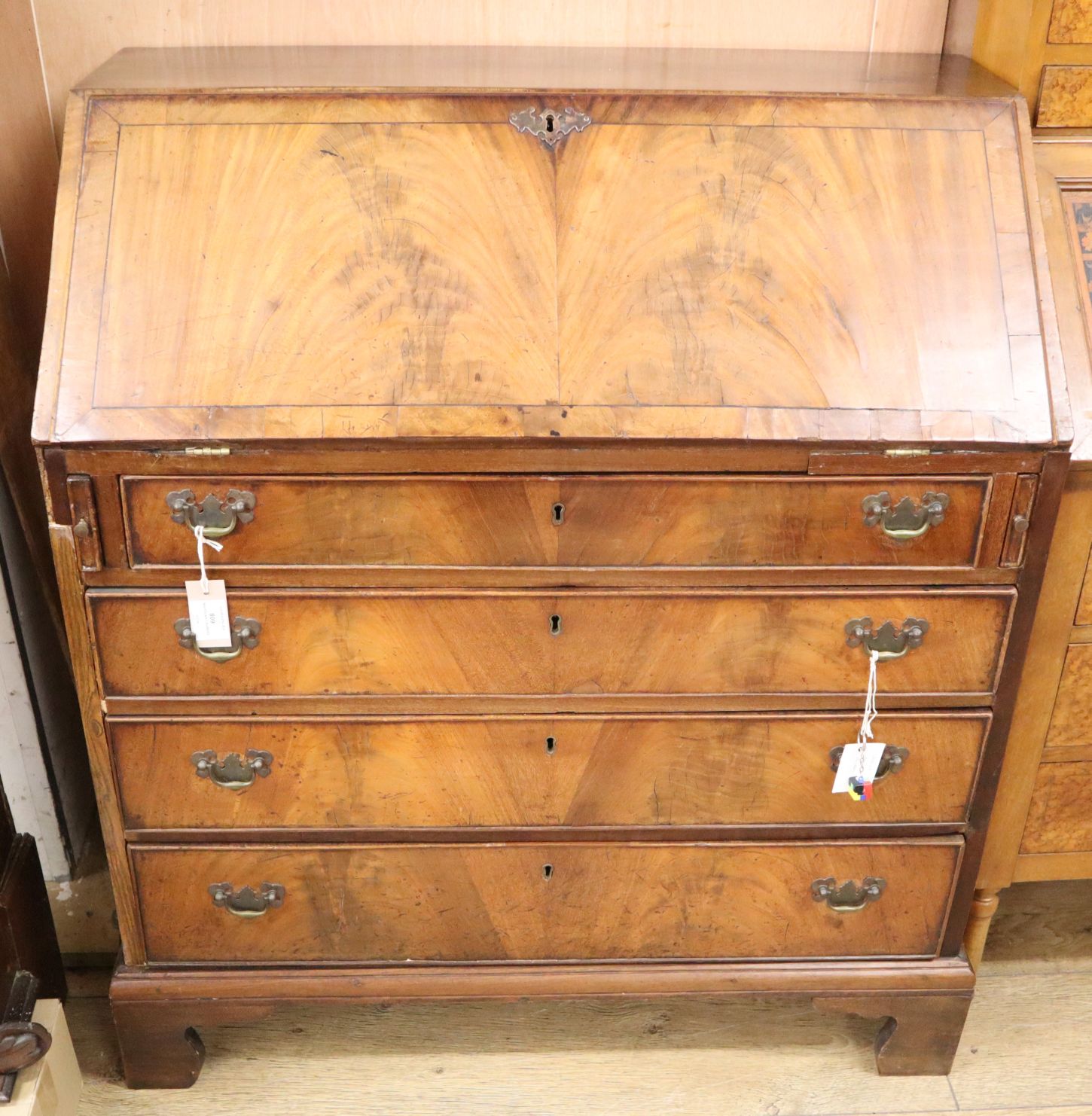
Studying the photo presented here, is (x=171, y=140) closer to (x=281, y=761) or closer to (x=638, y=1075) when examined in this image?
(x=281, y=761)

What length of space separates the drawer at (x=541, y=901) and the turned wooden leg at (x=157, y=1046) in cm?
9

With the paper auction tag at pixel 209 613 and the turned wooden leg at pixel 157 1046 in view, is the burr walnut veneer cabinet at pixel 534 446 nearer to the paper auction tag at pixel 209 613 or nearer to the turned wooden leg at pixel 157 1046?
the paper auction tag at pixel 209 613

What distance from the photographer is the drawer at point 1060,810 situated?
5.86 feet

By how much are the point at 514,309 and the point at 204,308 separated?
389 mm

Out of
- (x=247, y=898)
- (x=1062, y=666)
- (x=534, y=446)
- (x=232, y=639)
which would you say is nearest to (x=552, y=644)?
(x=534, y=446)

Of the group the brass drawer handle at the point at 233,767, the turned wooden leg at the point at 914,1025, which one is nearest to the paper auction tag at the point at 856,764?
the turned wooden leg at the point at 914,1025

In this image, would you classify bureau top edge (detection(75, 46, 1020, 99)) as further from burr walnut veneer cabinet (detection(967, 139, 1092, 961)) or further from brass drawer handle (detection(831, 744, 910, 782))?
brass drawer handle (detection(831, 744, 910, 782))

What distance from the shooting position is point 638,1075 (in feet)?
6.20

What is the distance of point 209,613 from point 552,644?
1.48 ft

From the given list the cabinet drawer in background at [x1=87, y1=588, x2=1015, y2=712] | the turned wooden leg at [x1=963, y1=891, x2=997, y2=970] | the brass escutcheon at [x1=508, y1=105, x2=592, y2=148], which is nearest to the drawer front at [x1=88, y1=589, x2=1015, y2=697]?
the cabinet drawer in background at [x1=87, y1=588, x2=1015, y2=712]

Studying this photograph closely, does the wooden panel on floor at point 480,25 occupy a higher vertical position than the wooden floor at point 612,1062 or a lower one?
higher

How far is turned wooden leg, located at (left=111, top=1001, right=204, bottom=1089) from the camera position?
176 cm

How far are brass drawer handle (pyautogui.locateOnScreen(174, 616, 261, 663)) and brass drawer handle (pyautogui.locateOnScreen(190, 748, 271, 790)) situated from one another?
153 millimetres

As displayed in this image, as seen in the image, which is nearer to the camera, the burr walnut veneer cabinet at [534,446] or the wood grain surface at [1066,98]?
the burr walnut veneer cabinet at [534,446]
